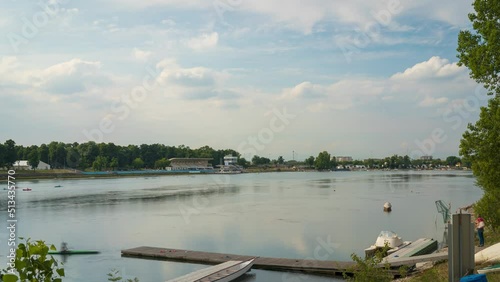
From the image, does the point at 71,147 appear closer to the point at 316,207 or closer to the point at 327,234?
the point at 316,207

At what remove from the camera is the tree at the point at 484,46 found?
1603cm

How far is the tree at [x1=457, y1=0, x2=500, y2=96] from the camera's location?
1603 cm

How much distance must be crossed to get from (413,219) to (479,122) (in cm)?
2637

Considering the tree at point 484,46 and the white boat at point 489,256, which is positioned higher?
the tree at point 484,46

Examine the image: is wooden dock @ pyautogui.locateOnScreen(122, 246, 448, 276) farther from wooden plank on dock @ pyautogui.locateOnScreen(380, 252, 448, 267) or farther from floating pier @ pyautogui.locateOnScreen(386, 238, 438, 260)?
floating pier @ pyautogui.locateOnScreen(386, 238, 438, 260)

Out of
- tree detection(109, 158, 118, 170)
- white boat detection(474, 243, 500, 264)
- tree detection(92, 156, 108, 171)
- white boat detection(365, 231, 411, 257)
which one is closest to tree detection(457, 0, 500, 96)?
white boat detection(474, 243, 500, 264)

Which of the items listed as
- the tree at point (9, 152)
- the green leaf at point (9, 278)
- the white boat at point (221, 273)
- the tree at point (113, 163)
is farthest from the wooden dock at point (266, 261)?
the tree at point (113, 163)

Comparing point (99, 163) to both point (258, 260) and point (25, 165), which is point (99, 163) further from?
point (258, 260)

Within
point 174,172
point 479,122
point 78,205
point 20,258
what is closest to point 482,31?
point 479,122

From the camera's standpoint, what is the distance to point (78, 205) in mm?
57281

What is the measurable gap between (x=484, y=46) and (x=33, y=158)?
5821 inches

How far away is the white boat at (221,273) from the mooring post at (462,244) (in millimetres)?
15334

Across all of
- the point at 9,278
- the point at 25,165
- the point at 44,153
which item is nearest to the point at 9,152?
the point at 25,165

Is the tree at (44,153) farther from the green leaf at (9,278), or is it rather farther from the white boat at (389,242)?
the green leaf at (9,278)
